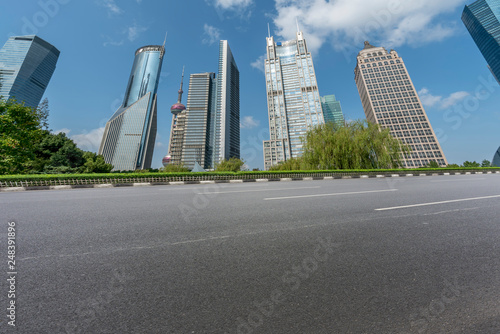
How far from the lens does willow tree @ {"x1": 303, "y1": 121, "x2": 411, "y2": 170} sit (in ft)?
66.7

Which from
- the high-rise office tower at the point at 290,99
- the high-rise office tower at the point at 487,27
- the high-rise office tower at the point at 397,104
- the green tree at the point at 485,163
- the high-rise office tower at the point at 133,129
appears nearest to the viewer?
the green tree at the point at 485,163

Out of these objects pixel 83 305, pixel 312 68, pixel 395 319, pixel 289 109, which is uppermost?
pixel 312 68

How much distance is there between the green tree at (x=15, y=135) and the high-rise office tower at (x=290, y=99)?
86.9 metres

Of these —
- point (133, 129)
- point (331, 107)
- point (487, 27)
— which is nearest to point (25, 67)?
point (133, 129)

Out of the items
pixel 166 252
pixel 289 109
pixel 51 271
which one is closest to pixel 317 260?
pixel 166 252

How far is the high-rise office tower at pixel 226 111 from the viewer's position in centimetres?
11044

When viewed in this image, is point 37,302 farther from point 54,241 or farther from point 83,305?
point 54,241

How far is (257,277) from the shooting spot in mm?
1576

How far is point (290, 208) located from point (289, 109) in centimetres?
10478

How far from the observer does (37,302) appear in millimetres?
1235

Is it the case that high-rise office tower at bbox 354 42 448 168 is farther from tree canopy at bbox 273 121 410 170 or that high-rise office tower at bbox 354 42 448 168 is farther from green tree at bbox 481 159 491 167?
tree canopy at bbox 273 121 410 170

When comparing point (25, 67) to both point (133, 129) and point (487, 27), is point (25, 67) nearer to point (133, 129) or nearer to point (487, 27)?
point (133, 129)

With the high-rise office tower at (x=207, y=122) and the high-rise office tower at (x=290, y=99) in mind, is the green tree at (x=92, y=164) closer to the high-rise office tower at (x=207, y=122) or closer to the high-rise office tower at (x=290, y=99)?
the high-rise office tower at (x=207, y=122)

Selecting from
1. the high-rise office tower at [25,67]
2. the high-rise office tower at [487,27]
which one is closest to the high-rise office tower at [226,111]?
the high-rise office tower at [25,67]
